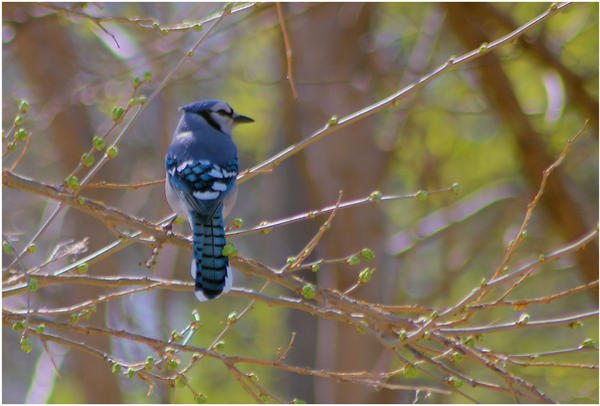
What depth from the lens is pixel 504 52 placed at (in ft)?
24.1

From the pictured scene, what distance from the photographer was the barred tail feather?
3.27 m

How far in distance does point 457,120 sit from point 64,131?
4.75 meters

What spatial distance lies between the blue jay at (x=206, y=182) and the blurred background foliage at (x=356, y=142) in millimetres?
1761

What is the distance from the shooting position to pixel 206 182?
4160 millimetres

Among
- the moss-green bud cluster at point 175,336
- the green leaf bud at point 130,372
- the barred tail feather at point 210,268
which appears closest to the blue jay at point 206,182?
the barred tail feather at point 210,268

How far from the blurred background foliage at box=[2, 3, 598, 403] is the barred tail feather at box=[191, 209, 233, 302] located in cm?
322

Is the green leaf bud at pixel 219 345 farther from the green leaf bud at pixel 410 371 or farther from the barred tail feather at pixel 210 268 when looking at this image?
the green leaf bud at pixel 410 371

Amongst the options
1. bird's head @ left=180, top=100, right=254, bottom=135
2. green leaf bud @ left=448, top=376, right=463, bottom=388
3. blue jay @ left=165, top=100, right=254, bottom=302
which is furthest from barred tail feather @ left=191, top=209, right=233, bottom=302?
bird's head @ left=180, top=100, right=254, bottom=135

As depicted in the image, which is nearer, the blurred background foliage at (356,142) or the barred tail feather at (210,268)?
the barred tail feather at (210,268)

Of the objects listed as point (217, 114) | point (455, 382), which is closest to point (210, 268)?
point (455, 382)

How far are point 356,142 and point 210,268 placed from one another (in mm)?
4709

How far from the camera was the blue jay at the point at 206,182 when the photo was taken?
3342 mm

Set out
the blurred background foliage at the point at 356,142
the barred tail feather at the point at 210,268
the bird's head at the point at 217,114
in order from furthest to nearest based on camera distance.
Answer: the blurred background foliage at the point at 356,142 → the bird's head at the point at 217,114 → the barred tail feather at the point at 210,268

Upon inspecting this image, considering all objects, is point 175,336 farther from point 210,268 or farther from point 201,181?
point 201,181
